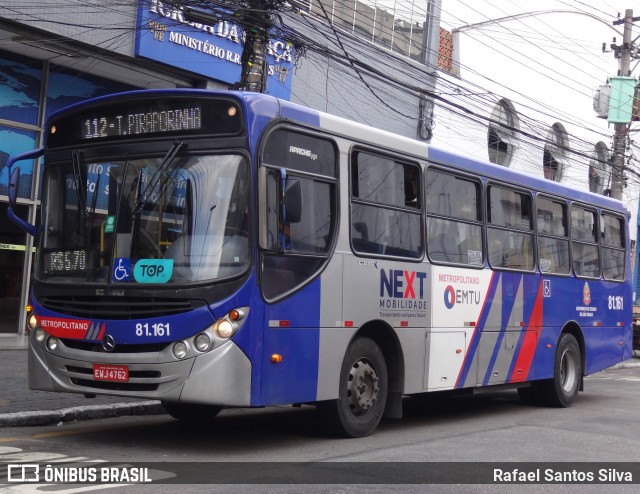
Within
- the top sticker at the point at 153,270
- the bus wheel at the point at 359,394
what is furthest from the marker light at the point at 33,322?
the bus wheel at the point at 359,394

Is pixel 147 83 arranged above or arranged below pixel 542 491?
above

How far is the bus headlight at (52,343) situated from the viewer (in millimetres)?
8180

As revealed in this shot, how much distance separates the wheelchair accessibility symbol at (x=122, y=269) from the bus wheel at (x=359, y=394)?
2.22m

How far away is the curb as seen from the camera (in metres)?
8.93

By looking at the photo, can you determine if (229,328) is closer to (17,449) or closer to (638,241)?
(17,449)

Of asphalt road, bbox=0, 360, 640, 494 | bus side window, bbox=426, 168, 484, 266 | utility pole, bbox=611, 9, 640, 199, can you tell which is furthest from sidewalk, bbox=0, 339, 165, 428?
utility pole, bbox=611, 9, 640, 199

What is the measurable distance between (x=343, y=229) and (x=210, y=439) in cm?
236

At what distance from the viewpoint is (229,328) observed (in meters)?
7.53

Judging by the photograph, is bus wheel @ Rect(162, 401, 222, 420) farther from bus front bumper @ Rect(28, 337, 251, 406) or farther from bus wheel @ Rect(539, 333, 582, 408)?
bus wheel @ Rect(539, 333, 582, 408)

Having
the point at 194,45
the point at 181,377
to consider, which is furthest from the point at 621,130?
the point at 181,377

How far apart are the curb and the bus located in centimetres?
65

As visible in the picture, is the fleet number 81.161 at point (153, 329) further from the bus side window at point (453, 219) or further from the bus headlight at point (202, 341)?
the bus side window at point (453, 219)

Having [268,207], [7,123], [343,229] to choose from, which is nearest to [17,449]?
[268,207]

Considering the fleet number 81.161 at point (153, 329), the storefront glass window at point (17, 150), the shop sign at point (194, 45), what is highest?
the shop sign at point (194, 45)
